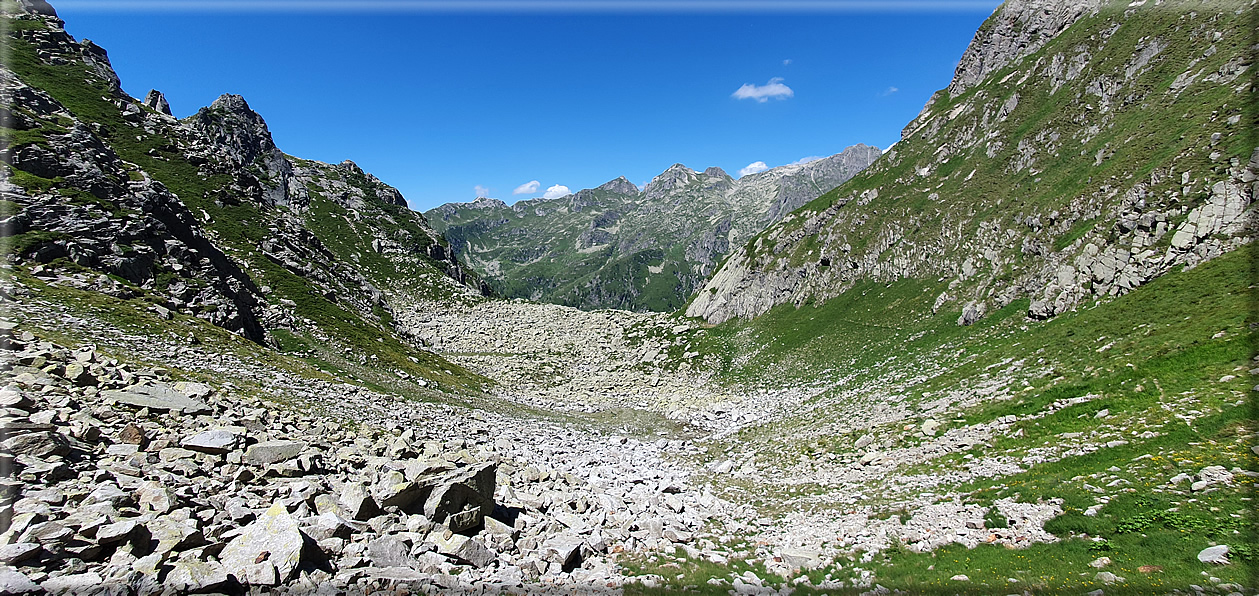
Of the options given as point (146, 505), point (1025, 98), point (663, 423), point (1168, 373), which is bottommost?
point (663, 423)

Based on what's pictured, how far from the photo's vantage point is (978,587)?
12.2 meters

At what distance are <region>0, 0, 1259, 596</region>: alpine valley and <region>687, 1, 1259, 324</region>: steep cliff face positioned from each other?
0.38m

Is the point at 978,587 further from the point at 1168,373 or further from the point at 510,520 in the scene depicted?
the point at 1168,373

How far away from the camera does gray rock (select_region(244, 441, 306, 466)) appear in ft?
49.3

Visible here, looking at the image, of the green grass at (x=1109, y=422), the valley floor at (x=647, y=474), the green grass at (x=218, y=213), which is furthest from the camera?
the green grass at (x=218, y=213)

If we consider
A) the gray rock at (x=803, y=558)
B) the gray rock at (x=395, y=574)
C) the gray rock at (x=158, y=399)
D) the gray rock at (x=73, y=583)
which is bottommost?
the gray rock at (x=803, y=558)

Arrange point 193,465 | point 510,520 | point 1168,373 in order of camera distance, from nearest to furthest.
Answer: point 193,465, point 510,520, point 1168,373

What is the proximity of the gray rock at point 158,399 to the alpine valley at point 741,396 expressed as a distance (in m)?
0.15

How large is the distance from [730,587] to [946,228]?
62.9m

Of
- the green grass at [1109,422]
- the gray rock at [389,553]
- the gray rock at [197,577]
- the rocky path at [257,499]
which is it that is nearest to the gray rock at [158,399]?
the rocky path at [257,499]

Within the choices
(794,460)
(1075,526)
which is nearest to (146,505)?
(1075,526)

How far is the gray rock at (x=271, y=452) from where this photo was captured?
592 inches

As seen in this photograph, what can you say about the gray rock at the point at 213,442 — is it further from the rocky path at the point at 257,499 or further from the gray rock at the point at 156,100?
the gray rock at the point at 156,100

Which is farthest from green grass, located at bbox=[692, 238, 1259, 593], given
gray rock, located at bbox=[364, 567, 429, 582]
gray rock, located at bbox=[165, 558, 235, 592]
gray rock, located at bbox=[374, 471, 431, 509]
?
gray rock, located at bbox=[165, 558, 235, 592]
